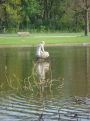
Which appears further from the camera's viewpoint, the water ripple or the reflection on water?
the reflection on water

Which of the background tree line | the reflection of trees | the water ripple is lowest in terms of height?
the background tree line

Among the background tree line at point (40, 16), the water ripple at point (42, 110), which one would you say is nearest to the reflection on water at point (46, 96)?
the water ripple at point (42, 110)

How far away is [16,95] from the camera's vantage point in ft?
54.4

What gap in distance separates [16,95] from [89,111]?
161 inches

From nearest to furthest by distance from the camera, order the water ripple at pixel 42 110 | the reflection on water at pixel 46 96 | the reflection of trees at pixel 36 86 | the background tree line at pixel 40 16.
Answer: the water ripple at pixel 42 110
the reflection on water at pixel 46 96
the reflection of trees at pixel 36 86
the background tree line at pixel 40 16

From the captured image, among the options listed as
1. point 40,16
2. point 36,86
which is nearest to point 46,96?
point 36,86

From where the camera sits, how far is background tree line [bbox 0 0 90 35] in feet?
262

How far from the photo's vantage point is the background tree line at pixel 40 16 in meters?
79.8

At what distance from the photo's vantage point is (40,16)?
89.7 meters

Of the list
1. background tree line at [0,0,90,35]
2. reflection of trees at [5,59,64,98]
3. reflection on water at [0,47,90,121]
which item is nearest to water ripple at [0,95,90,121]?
reflection on water at [0,47,90,121]

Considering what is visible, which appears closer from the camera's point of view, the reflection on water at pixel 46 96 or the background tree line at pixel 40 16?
the reflection on water at pixel 46 96

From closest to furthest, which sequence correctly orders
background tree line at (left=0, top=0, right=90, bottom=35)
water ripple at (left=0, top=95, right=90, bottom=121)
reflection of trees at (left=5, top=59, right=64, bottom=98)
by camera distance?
water ripple at (left=0, top=95, right=90, bottom=121) < reflection of trees at (left=5, top=59, right=64, bottom=98) < background tree line at (left=0, top=0, right=90, bottom=35)

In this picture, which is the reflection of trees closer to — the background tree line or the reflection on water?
the reflection on water

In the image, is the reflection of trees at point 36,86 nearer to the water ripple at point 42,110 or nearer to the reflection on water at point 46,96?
the reflection on water at point 46,96
